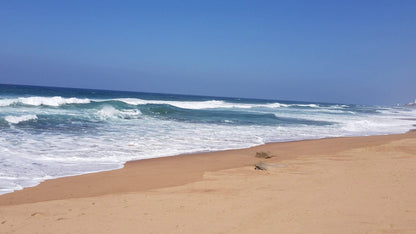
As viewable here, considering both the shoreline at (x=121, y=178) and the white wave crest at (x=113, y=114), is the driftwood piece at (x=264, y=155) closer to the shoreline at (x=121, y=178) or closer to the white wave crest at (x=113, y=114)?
the shoreline at (x=121, y=178)

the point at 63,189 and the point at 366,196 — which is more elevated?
the point at 366,196

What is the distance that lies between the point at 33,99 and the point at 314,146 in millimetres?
20236

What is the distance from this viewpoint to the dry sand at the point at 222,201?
3.70m

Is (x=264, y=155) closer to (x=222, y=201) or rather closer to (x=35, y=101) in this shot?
(x=222, y=201)

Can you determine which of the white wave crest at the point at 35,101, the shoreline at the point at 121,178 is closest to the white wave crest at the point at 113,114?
the white wave crest at the point at 35,101

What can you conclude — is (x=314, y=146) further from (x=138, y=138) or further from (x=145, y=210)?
(x=145, y=210)

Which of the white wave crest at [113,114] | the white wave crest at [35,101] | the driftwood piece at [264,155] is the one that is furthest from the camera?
the white wave crest at [35,101]

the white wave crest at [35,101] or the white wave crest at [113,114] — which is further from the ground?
the white wave crest at [35,101]

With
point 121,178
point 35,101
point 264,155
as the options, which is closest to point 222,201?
point 121,178

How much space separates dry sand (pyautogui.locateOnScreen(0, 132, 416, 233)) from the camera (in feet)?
12.1

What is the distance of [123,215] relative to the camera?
13.2 ft

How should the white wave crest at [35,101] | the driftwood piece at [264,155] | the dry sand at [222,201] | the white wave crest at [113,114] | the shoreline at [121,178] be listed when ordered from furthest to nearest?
the white wave crest at [35,101] < the white wave crest at [113,114] < the driftwood piece at [264,155] < the shoreline at [121,178] < the dry sand at [222,201]

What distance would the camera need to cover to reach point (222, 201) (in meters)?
4.62

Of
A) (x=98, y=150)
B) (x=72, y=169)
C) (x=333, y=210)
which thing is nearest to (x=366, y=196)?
(x=333, y=210)
